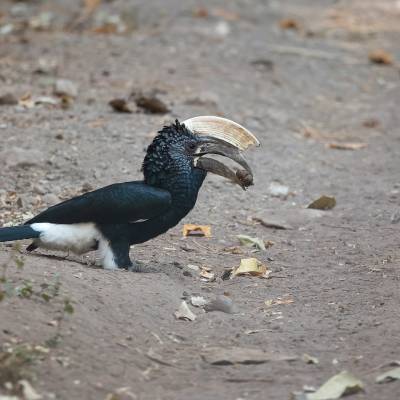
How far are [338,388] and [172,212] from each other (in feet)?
5.81

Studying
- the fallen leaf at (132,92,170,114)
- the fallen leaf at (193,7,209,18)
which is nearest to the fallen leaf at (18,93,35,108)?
the fallen leaf at (132,92,170,114)

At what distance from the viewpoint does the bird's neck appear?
5.10 m

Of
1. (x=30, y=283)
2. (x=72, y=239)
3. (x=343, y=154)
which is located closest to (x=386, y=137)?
(x=343, y=154)

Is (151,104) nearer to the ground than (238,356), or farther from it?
nearer to the ground

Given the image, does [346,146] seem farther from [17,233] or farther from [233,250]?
[17,233]

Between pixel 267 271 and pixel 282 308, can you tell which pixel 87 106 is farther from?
pixel 282 308

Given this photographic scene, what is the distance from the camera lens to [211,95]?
343 inches

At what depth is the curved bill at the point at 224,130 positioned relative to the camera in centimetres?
522

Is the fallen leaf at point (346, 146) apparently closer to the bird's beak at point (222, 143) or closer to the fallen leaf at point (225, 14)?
the bird's beak at point (222, 143)

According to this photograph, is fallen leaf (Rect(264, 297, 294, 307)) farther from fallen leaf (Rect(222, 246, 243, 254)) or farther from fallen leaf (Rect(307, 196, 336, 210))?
fallen leaf (Rect(307, 196, 336, 210))

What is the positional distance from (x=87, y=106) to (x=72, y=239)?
3.37 meters

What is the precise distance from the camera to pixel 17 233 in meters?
4.94

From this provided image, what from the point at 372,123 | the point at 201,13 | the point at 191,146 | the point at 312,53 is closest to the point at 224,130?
the point at 191,146

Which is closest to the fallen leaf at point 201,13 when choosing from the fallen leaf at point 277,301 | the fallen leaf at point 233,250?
the fallen leaf at point 233,250
